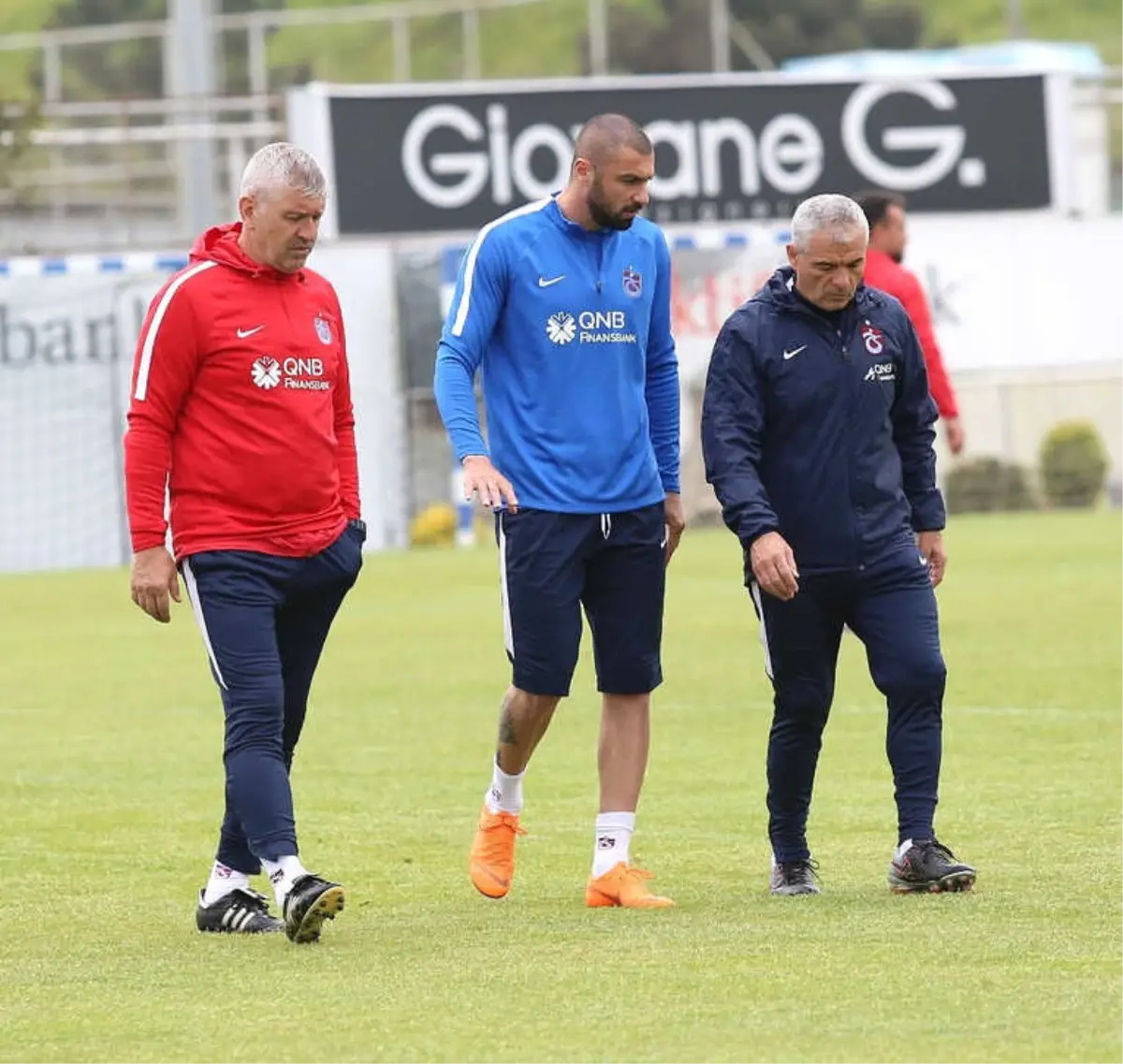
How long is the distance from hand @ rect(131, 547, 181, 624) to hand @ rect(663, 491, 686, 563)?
159 cm

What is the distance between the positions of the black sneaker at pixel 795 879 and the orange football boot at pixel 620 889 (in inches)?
13.0

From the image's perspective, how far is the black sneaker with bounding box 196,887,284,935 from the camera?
786 cm

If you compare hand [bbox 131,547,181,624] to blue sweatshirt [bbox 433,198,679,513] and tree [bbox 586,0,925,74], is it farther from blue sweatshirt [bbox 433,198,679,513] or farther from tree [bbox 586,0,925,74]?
tree [bbox 586,0,925,74]

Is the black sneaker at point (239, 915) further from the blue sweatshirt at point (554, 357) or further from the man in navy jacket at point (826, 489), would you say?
the man in navy jacket at point (826, 489)

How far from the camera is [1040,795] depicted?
33.9 feet

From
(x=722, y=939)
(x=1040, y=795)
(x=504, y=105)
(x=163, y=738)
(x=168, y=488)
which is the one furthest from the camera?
(x=504, y=105)

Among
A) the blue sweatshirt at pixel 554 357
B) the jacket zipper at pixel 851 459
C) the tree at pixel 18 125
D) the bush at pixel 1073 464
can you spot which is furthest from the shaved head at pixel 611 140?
the bush at pixel 1073 464

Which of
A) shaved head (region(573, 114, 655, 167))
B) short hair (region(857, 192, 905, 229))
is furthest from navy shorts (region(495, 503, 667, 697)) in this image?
short hair (region(857, 192, 905, 229))

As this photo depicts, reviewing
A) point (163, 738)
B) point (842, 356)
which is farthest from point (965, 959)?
point (163, 738)

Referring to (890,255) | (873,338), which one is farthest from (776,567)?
(890,255)

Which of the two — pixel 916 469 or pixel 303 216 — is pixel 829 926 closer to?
pixel 916 469

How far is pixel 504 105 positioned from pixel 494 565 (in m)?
6.11

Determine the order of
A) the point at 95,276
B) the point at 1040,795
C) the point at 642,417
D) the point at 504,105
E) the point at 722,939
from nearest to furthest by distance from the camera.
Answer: the point at 722,939
the point at 642,417
the point at 1040,795
the point at 95,276
the point at 504,105

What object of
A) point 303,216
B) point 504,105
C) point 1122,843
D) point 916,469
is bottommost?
point 1122,843
